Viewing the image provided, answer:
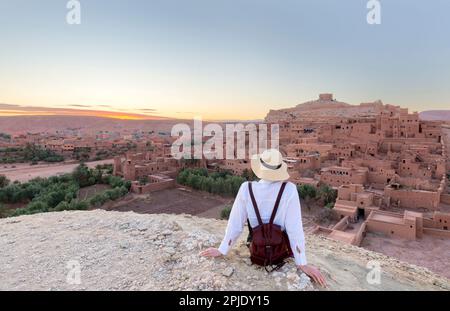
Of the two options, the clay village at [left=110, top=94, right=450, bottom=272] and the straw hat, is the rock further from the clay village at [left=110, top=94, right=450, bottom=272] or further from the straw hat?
the clay village at [left=110, top=94, right=450, bottom=272]

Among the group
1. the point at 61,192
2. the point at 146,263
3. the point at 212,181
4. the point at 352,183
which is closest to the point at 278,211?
the point at 146,263

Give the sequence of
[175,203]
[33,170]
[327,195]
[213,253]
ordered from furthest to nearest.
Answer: [33,170] < [175,203] < [327,195] < [213,253]

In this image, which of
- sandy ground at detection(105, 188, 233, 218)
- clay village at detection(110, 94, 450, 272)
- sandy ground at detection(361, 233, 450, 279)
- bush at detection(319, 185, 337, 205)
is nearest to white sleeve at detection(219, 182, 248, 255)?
clay village at detection(110, 94, 450, 272)

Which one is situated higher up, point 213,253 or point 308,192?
point 213,253

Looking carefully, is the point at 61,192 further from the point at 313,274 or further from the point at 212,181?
the point at 313,274

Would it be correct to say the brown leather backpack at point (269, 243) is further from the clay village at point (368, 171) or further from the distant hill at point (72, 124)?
the distant hill at point (72, 124)

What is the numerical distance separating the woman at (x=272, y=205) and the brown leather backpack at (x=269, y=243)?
43mm

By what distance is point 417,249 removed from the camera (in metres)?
10.9

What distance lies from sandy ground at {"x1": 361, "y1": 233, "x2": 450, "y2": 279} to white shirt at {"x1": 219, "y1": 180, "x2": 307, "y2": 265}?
953 cm

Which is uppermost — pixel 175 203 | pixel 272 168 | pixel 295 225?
pixel 272 168

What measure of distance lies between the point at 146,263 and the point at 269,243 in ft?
4.60

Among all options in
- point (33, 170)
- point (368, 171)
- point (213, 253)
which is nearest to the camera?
point (213, 253)

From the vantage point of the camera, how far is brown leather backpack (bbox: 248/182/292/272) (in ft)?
7.86
